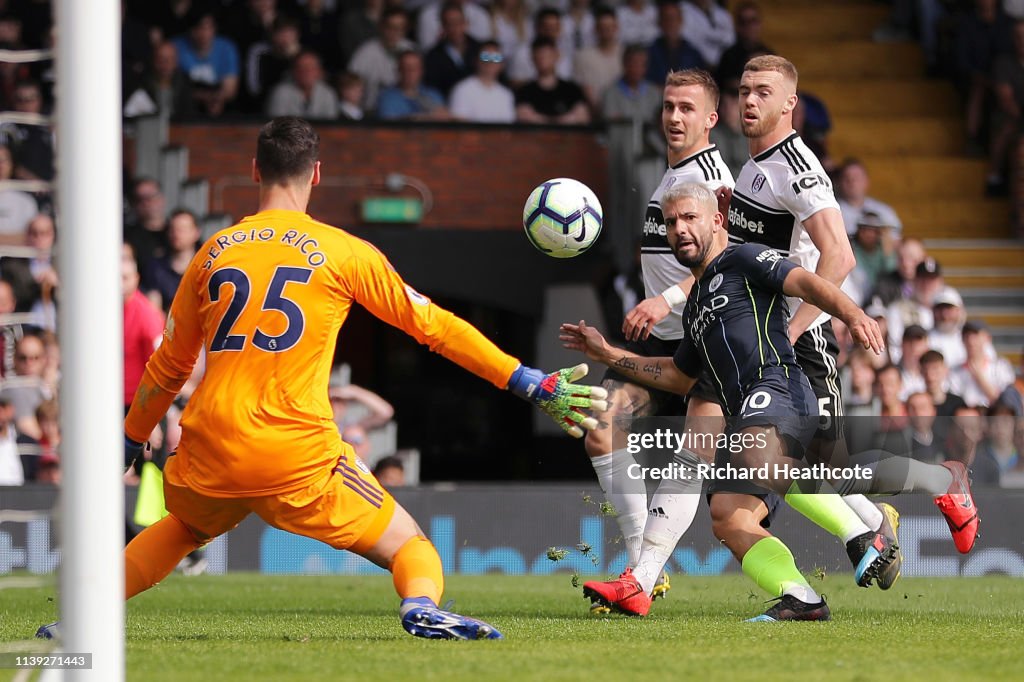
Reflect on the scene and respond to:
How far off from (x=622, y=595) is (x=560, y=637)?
104cm

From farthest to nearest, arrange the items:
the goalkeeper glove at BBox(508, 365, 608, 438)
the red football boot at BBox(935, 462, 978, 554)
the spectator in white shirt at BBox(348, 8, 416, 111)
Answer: the spectator in white shirt at BBox(348, 8, 416, 111) → the red football boot at BBox(935, 462, 978, 554) → the goalkeeper glove at BBox(508, 365, 608, 438)

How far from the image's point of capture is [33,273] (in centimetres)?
1280

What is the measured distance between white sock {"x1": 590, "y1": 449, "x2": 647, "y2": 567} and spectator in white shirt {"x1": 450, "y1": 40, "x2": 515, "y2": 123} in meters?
8.40

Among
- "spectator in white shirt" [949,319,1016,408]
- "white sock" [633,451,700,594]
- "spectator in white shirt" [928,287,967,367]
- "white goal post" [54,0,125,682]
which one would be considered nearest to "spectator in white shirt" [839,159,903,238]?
"spectator in white shirt" [928,287,967,367]

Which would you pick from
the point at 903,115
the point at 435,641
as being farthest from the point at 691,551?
the point at 903,115

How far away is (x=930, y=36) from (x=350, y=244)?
14.8m

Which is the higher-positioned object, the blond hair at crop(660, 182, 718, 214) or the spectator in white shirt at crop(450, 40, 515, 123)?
the spectator in white shirt at crop(450, 40, 515, 123)

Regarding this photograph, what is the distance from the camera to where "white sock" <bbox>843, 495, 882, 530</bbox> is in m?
7.51

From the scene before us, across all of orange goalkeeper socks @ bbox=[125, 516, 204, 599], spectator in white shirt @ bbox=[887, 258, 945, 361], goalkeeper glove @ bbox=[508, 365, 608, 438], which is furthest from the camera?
spectator in white shirt @ bbox=[887, 258, 945, 361]

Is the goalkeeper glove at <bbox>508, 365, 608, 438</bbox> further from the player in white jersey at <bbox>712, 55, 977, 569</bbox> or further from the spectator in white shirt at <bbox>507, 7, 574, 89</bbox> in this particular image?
the spectator in white shirt at <bbox>507, 7, 574, 89</bbox>

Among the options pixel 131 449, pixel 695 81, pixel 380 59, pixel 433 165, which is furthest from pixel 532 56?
pixel 131 449

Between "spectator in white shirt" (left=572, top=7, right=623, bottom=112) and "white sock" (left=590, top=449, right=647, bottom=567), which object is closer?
"white sock" (left=590, top=449, right=647, bottom=567)

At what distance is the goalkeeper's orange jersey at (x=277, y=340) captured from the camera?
5.76 m

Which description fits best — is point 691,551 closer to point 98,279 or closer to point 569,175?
point 569,175
